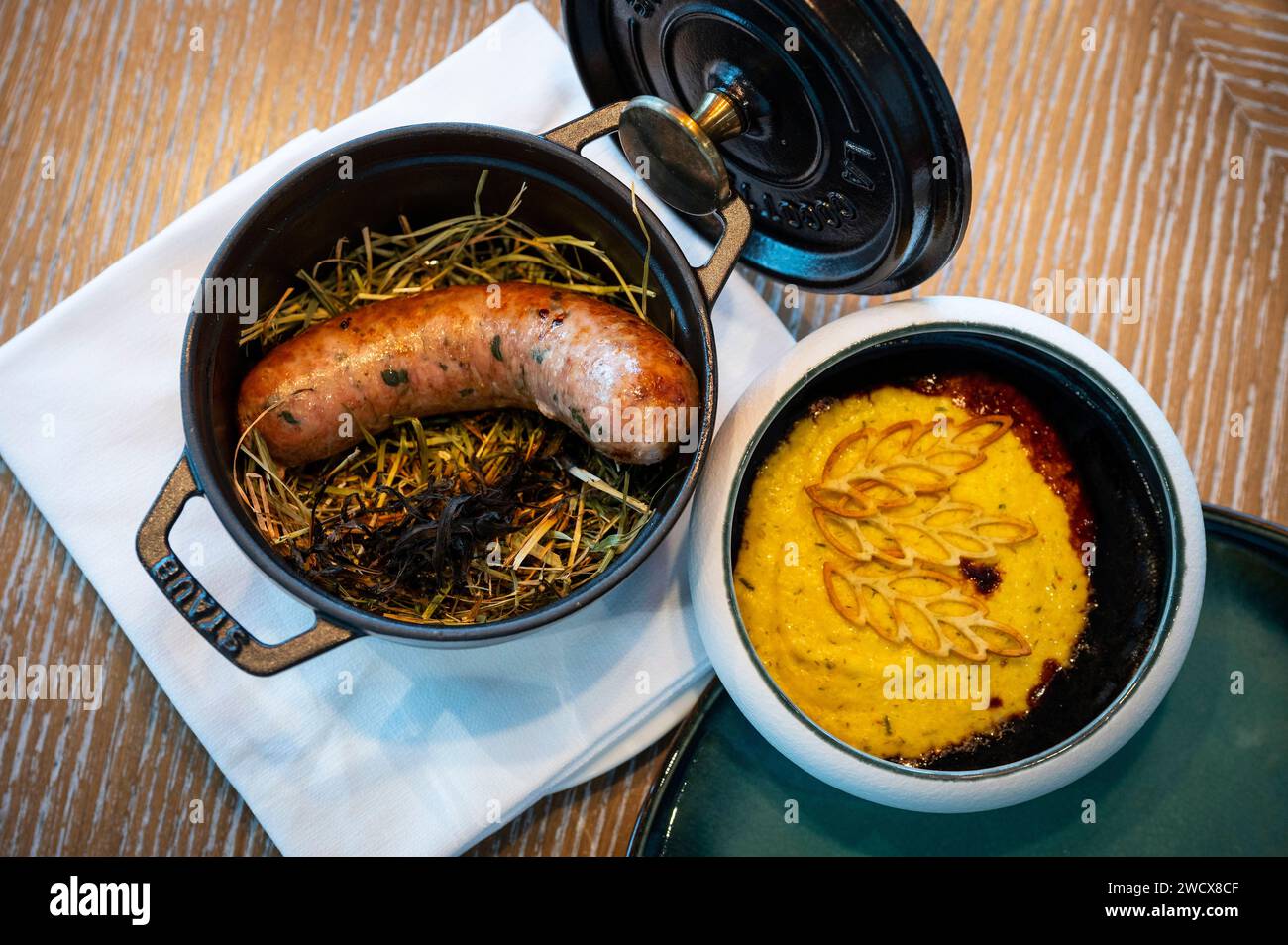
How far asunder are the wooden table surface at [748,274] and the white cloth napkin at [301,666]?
6.1 inches

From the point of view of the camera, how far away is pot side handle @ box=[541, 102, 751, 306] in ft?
4.10

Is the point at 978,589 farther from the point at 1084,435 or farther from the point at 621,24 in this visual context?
the point at 621,24

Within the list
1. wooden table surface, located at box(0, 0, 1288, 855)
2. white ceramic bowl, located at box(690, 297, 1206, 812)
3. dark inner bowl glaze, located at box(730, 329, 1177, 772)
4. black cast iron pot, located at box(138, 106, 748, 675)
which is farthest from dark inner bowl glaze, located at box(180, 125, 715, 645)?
wooden table surface, located at box(0, 0, 1288, 855)

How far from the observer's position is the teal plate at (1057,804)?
1.46 metres

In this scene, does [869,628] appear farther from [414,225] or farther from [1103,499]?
[414,225]

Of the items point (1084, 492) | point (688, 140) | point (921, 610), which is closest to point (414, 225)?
point (688, 140)

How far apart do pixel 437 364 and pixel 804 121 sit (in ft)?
1.90

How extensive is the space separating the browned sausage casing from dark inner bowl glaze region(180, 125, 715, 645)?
0.19ft

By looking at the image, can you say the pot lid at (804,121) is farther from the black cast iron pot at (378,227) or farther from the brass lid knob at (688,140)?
the black cast iron pot at (378,227)

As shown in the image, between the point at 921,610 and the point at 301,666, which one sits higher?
the point at 921,610

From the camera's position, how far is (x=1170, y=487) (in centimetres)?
127

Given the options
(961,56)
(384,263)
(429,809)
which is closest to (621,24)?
(384,263)

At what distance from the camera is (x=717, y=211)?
129 cm

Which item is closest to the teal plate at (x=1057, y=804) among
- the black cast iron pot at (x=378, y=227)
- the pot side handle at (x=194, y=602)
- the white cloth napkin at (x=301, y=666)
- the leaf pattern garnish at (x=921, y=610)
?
the white cloth napkin at (x=301, y=666)
